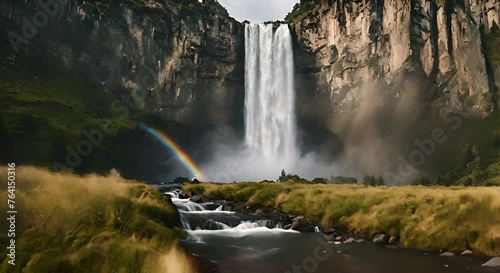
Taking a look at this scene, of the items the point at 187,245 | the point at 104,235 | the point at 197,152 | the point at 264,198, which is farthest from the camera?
the point at 197,152

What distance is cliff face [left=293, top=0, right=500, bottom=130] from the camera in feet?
446

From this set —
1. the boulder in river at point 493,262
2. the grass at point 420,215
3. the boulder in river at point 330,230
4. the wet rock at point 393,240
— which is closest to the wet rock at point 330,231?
the boulder in river at point 330,230

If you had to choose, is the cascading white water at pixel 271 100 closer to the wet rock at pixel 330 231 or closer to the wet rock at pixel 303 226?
the wet rock at pixel 303 226

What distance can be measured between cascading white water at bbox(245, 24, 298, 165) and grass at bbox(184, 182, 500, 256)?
103 metres

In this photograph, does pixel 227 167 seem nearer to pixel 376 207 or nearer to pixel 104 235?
pixel 376 207

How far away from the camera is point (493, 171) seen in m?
106

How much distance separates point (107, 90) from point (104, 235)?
5751 inches

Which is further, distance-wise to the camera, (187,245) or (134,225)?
(187,245)

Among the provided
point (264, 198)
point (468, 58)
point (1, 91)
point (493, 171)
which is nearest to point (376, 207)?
point (264, 198)

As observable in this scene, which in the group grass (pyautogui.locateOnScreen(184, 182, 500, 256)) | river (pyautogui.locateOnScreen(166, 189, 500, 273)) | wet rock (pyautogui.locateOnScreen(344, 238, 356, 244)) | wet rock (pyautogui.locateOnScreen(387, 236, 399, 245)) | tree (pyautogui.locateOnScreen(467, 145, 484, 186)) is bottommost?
river (pyautogui.locateOnScreen(166, 189, 500, 273))

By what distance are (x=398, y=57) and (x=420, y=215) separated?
449ft

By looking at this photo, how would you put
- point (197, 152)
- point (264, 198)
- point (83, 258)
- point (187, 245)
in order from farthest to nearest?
point (197, 152) < point (264, 198) < point (187, 245) < point (83, 258)

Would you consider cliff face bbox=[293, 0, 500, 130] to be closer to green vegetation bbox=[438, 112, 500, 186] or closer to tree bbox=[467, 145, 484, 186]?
green vegetation bbox=[438, 112, 500, 186]

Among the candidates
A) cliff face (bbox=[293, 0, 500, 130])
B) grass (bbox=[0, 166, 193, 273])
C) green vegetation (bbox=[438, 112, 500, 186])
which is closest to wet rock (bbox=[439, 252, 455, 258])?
grass (bbox=[0, 166, 193, 273])
